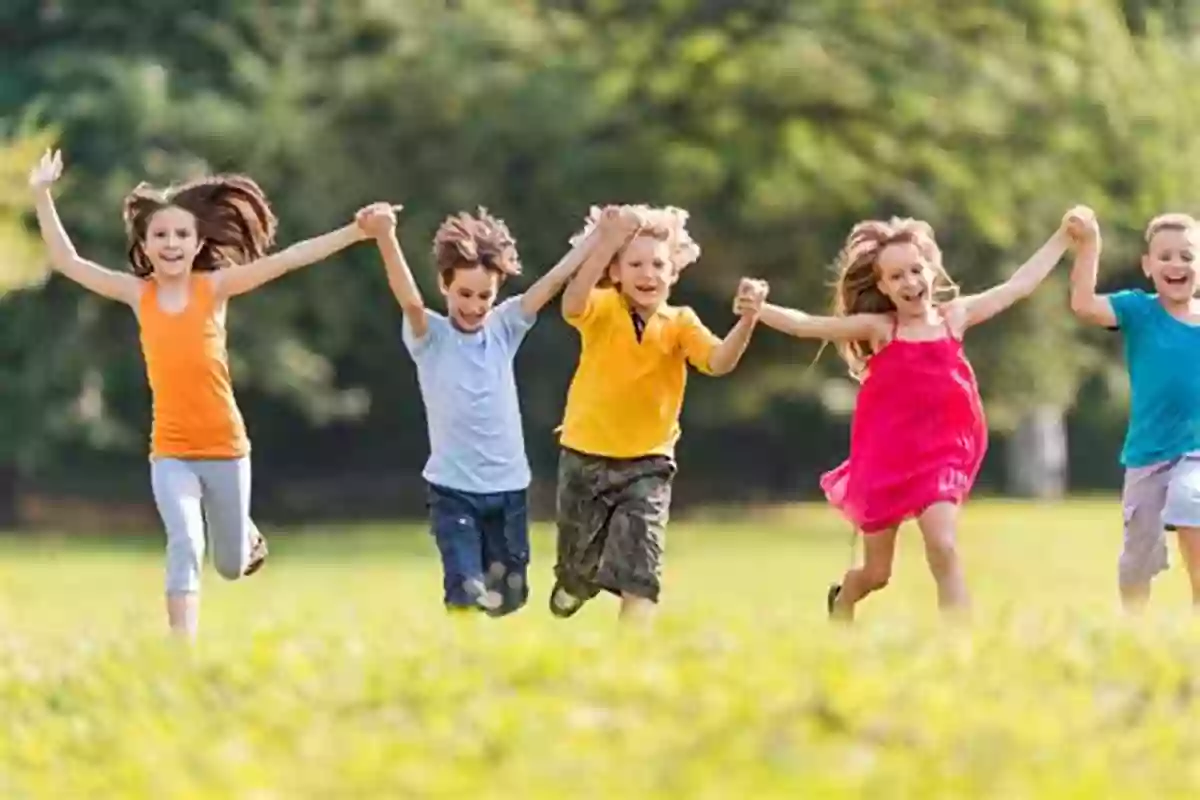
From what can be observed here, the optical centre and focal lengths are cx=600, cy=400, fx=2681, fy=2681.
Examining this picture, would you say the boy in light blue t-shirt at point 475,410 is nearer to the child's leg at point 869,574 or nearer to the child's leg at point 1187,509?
the child's leg at point 869,574

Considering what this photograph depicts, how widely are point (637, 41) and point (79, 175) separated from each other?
23.6 ft

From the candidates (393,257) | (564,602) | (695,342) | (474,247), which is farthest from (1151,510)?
(393,257)

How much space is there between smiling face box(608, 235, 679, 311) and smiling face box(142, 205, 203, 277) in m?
1.70

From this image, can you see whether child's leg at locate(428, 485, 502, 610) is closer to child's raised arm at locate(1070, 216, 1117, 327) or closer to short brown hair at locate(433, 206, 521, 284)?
short brown hair at locate(433, 206, 521, 284)

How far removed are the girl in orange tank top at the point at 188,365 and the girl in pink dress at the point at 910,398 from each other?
1.94 m

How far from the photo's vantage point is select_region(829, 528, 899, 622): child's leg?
34.1ft

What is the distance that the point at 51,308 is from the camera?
33812mm

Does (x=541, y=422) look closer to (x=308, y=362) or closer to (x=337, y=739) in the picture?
(x=308, y=362)

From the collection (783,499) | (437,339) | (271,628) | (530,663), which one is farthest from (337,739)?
(783,499)

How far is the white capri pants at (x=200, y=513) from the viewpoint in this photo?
10.0m

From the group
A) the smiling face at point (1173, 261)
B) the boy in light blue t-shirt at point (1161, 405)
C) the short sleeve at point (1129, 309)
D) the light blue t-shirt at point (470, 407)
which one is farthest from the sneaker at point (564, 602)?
the smiling face at point (1173, 261)

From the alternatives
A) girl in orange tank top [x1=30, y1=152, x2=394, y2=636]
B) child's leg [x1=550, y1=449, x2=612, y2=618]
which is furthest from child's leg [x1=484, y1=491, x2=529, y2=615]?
girl in orange tank top [x1=30, y1=152, x2=394, y2=636]

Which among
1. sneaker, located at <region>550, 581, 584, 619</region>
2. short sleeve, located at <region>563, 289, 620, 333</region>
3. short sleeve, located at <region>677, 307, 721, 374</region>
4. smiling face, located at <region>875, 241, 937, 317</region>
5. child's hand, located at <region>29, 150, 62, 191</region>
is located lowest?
sneaker, located at <region>550, 581, 584, 619</region>

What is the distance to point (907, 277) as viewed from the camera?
1037 cm
